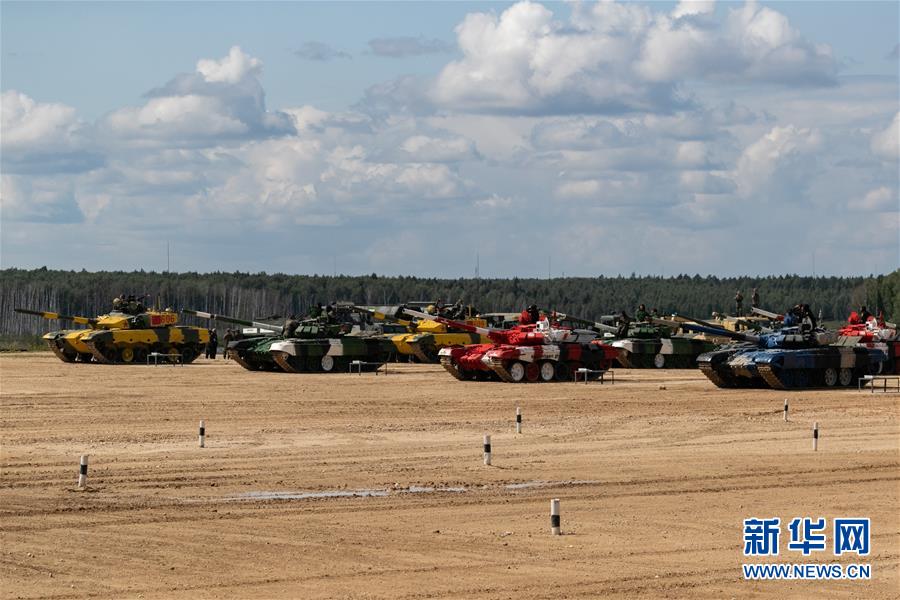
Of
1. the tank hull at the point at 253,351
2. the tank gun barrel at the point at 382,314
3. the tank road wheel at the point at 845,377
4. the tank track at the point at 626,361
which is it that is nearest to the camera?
the tank road wheel at the point at 845,377

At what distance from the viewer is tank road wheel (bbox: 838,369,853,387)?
51.4 metres

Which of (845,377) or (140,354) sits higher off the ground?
(845,377)

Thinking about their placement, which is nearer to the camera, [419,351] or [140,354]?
[419,351]

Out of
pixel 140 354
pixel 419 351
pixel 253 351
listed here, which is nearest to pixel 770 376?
pixel 253 351

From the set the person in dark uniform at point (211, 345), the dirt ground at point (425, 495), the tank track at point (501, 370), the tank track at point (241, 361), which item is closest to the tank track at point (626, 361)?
the tank track at point (501, 370)

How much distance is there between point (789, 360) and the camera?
49.3 meters

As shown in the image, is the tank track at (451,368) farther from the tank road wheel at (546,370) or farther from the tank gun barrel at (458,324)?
the tank road wheel at (546,370)

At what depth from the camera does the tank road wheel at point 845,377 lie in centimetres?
5141

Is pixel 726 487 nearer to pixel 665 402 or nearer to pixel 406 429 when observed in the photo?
pixel 406 429

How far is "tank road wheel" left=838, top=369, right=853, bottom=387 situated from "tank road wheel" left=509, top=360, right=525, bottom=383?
10521 mm

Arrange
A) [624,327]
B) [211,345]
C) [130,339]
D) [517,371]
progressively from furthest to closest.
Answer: [211,345]
[624,327]
[130,339]
[517,371]

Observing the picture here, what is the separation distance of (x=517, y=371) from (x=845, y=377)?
10.9 metres

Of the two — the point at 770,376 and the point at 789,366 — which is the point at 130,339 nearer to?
the point at 770,376

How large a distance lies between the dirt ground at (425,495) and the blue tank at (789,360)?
5.38m
